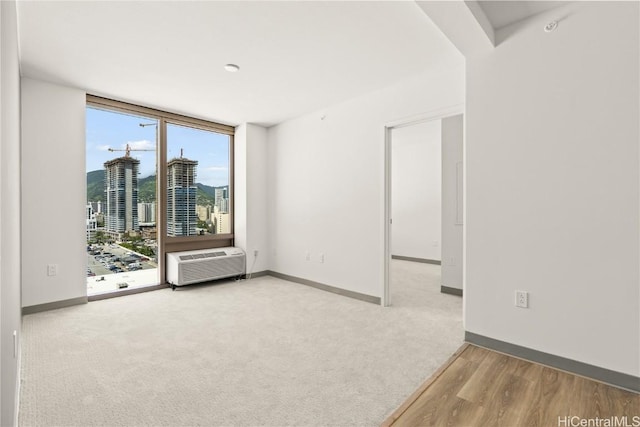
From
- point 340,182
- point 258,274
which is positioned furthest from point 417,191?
point 258,274

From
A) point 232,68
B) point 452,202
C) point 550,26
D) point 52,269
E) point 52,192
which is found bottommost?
point 52,269

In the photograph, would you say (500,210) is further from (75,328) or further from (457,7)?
(75,328)

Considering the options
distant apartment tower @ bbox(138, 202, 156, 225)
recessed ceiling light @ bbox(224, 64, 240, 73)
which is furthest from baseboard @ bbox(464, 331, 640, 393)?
distant apartment tower @ bbox(138, 202, 156, 225)

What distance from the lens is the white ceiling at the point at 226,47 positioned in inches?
86.3

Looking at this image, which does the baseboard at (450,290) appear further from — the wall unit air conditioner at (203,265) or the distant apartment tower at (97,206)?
the distant apartment tower at (97,206)

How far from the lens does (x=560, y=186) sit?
213 centimetres

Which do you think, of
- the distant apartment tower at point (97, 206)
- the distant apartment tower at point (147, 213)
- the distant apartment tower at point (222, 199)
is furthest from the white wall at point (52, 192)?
the distant apartment tower at point (222, 199)

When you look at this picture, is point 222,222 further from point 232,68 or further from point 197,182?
point 232,68

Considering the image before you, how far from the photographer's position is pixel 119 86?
344 centimetres

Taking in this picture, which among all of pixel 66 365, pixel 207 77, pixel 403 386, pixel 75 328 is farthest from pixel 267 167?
pixel 403 386

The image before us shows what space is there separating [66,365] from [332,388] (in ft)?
6.07

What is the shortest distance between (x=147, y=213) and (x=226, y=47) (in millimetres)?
2684

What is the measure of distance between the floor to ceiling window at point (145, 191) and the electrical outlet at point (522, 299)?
4100 mm

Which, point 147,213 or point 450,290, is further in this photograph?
point 147,213
